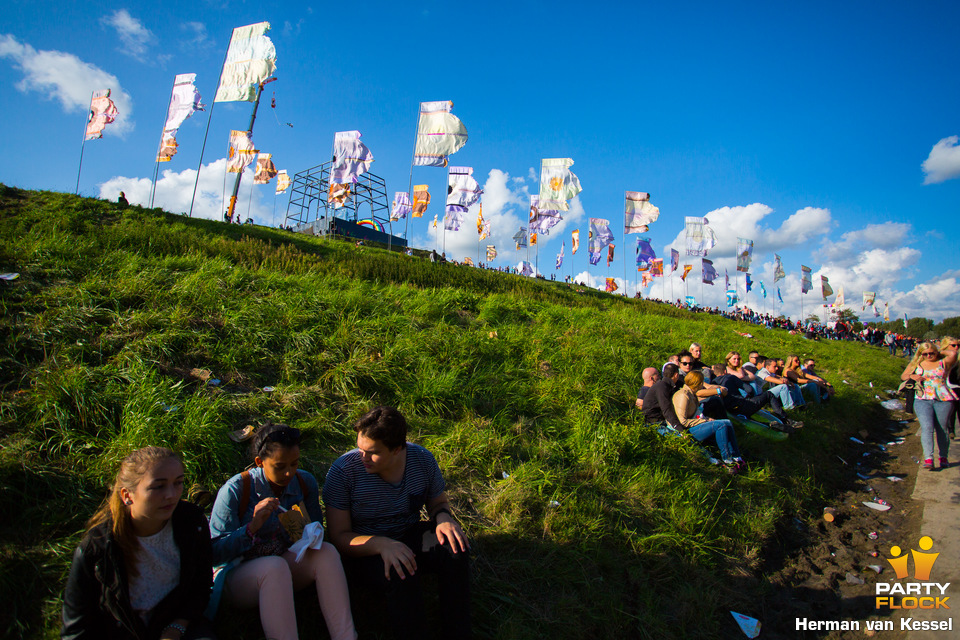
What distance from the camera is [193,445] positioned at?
303 centimetres

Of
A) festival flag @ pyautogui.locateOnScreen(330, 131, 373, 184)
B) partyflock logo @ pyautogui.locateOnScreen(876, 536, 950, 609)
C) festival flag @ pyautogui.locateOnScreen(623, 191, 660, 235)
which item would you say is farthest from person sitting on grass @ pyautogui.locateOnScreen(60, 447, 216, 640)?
festival flag @ pyautogui.locateOnScreen(623, 191, 660, 235)

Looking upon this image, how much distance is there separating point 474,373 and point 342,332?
163 centimetres

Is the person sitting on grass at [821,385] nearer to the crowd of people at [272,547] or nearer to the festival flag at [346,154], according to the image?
the crowd of people at [272,547]

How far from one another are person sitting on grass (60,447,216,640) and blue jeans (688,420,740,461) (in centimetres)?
436

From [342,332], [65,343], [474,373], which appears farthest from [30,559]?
[474,373]

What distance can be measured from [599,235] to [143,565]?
2476 centimetres

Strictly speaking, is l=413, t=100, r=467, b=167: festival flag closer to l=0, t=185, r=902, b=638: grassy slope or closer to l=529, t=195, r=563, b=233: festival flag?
l=529, t=195, r=563, b=233: festival flag

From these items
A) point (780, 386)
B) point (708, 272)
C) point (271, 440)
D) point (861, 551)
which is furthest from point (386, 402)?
point (708, 272)

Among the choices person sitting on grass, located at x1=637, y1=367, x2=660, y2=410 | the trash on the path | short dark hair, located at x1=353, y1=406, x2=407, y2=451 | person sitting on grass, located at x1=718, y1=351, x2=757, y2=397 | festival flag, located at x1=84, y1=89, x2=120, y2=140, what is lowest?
the trash on the path

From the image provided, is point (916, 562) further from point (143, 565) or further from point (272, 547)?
point (143, 565)

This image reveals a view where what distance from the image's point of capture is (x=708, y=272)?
26812 mm

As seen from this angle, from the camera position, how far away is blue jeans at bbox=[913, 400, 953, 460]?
16.2 ft

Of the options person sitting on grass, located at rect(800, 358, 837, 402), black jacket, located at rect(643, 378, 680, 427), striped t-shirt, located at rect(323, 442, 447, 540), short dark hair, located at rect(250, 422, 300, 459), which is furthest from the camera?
person sitting on grass, located at rect(800, 358, 837, 402)

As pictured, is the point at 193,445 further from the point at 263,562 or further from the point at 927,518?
the point at 927,518
